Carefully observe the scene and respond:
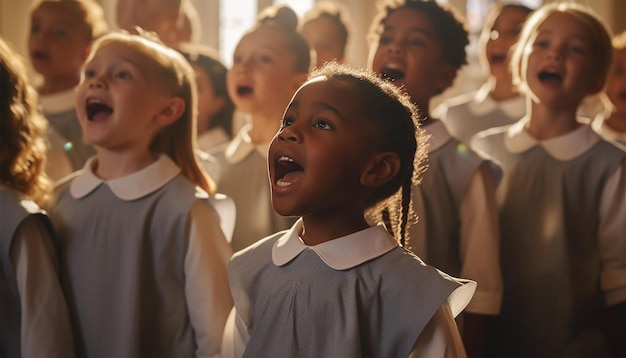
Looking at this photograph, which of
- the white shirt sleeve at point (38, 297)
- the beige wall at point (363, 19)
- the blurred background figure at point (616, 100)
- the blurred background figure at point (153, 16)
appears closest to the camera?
the white shirt sleeve at point (38, 297)

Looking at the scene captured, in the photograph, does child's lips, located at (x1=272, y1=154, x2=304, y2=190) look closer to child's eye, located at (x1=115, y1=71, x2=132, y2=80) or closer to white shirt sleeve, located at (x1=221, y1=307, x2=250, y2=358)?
white shirt sleeve, located at (x1=221, y1=307, x2=250, y2=358)

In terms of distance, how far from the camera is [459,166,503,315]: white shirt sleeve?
183 cm

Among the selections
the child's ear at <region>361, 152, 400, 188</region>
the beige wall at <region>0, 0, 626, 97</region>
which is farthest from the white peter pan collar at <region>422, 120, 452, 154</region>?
the beige wall at <region>0, 0, 626, 97</region>

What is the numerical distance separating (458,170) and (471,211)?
91mm

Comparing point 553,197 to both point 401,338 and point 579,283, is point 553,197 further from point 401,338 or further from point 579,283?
point 401,338

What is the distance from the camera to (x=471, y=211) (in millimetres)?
1873

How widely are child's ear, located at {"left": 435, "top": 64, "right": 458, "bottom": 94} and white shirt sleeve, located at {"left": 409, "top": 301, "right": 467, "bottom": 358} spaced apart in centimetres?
76

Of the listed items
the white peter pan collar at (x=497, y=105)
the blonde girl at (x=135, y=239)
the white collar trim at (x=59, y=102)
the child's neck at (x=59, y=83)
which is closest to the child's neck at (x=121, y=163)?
the blonde girl at (x=135, y=239)

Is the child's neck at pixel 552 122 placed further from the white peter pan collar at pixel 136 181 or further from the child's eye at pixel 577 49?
the white peter pan collar at pixel 136 181

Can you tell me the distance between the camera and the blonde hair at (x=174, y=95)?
1758 mm

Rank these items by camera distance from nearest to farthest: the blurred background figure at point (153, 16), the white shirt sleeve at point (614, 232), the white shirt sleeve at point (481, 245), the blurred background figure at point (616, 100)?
the white shirt sleeve at point (481, 245) < the white shirt sleeve at point (614, 232) < the blurred background figure at point (153, 16) < the blurred background figure at point (616, 100)

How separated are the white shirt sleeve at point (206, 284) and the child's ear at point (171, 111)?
7.7 inches

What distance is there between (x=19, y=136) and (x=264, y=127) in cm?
61

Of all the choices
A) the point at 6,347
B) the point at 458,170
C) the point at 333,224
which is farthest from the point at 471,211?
the point at 6,347
